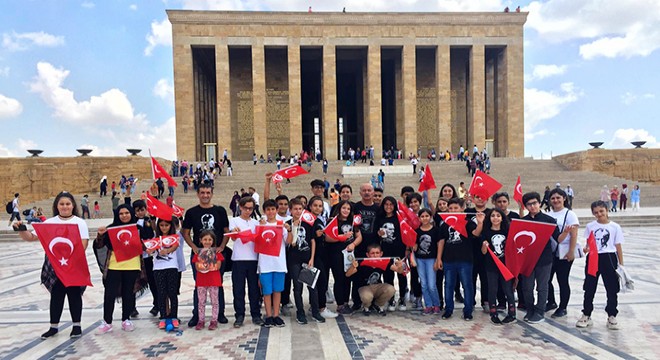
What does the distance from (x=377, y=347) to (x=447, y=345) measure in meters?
0.73

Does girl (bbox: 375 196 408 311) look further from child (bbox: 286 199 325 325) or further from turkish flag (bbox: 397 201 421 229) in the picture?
child (bbox: 286 199 325 325)

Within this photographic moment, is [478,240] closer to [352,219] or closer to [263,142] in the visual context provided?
[352,219]

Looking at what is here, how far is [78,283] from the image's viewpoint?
4.89m

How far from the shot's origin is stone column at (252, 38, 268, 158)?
32.0 meters

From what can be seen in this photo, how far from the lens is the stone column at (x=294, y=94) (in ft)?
106

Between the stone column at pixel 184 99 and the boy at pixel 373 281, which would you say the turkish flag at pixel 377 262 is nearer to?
the boy at pixel 373 281

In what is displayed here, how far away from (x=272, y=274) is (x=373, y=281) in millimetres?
1339

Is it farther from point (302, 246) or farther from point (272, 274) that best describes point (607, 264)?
point (272, 274)

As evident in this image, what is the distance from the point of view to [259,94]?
32281 millimetres

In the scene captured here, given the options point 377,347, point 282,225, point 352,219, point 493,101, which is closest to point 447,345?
point 377,347

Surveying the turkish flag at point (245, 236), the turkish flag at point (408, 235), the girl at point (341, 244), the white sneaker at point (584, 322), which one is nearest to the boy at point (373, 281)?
the girl at point (341, 244)

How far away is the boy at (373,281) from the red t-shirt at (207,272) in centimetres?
159

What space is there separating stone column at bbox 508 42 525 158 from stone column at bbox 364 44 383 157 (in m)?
9.91

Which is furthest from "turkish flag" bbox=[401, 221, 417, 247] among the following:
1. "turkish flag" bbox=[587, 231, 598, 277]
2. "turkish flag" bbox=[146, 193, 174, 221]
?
"turkish flag" bbox=[146, 193, 174, 221]
